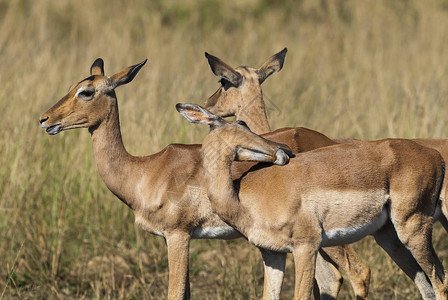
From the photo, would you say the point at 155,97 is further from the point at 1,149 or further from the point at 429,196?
the point at 429,196

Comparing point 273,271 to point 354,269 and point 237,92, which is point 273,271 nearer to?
point 354,269

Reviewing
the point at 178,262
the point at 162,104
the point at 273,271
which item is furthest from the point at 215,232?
the point at 162,104

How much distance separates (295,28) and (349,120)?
4899 millimetres

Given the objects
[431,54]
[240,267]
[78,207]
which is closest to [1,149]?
[78,207]

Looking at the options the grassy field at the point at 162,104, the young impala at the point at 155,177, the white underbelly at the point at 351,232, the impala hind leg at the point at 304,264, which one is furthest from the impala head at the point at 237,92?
the impala hind leg at the point at 304,264

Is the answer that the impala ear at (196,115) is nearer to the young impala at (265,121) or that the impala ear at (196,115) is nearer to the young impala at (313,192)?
the young impala at (313,192)

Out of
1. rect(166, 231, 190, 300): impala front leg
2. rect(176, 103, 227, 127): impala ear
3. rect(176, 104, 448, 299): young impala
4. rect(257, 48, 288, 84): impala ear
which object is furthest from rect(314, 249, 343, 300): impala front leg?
rect(176, 103, 227, 127): impala ear

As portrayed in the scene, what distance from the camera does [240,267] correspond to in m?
6.93

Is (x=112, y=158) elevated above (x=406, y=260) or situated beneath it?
elevated above

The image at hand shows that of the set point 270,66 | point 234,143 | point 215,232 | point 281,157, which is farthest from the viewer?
point 270,66

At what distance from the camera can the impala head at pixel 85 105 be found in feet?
17.8

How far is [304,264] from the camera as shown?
4.78 meters

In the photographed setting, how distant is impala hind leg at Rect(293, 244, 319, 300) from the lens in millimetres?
4773

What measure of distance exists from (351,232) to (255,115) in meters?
1.59
